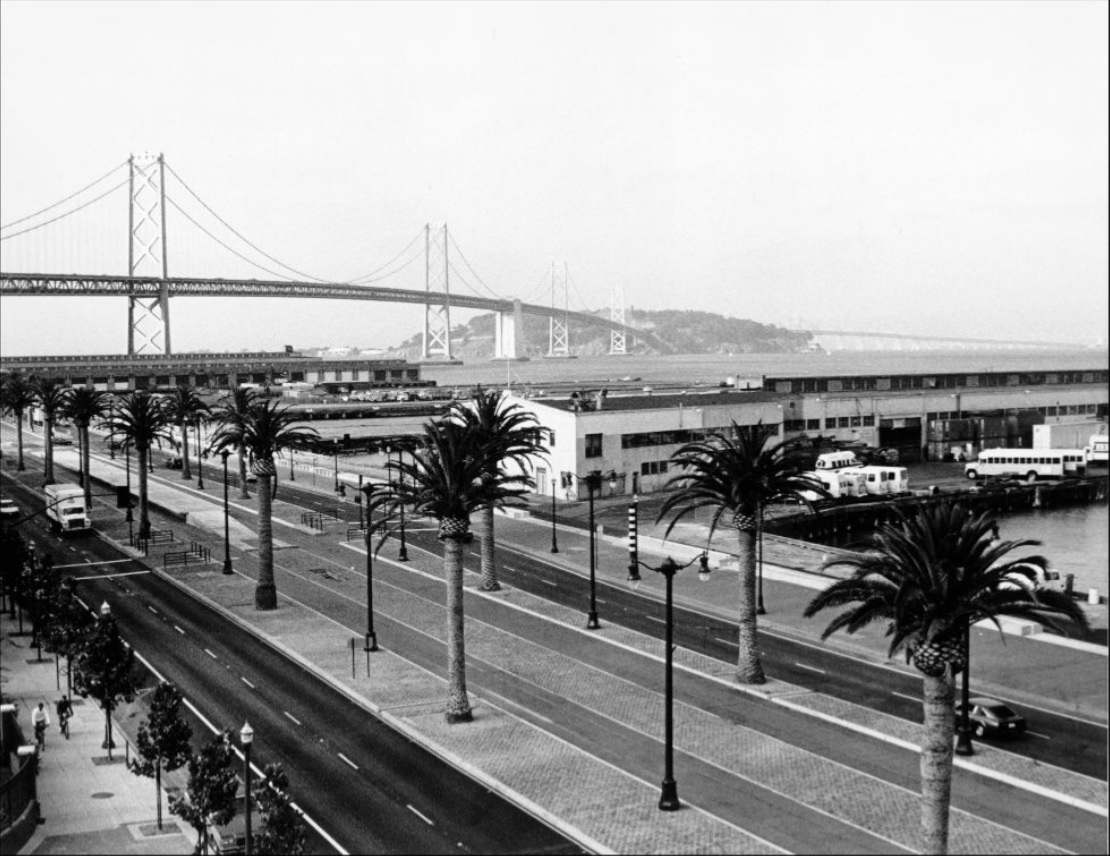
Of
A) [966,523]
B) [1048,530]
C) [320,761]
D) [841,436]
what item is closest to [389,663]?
[320,761]

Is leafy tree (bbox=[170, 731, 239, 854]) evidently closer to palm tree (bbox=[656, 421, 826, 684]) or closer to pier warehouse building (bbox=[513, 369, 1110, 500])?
palm tree (bbox=[656, 421, 826, 684])

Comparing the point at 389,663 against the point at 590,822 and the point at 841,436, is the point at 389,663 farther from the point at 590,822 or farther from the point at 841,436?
the point at 841,436

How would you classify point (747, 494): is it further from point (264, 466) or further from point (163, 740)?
point (264, 466)

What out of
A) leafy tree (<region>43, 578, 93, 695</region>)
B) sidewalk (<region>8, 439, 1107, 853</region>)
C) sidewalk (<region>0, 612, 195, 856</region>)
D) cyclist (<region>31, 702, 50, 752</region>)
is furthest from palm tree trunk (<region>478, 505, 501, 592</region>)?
cyclist (<region>31, 702, 50, 752</region>)

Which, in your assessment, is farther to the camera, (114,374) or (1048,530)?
(114,374)

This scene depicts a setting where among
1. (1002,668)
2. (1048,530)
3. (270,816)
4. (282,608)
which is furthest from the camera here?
(1048,530)

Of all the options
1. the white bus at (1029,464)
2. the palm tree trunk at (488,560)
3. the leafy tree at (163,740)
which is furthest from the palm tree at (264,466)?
the white bus at (1029,464)

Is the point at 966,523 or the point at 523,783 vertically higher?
the point at 966,523
